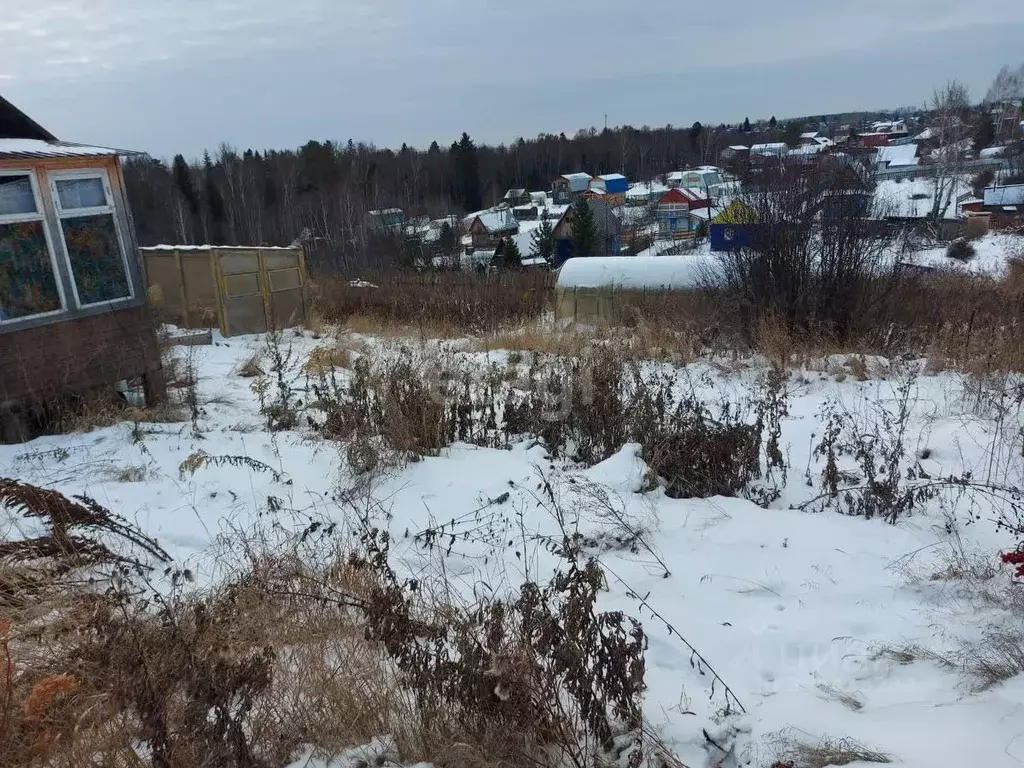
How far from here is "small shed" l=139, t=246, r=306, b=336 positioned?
14758 millimetres

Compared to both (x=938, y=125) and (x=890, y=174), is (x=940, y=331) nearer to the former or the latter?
(x=938, y=125)

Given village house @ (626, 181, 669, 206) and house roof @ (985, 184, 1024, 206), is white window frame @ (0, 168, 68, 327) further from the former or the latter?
village house @ (626, 181, 669, 206)

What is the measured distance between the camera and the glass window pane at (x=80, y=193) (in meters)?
7.00

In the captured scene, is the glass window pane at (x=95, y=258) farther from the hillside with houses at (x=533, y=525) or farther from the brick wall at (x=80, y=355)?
the brick wall at (x=80, y=355)

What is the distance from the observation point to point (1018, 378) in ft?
21.2

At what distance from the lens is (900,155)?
208ft

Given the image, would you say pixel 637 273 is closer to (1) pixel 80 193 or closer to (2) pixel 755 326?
(2) pixel 755 326

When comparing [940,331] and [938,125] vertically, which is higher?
[938,125]

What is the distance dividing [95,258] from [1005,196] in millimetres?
53667

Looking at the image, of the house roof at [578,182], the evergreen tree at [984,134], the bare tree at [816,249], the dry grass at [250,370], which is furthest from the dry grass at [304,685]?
the evergreen tree at [984,134]

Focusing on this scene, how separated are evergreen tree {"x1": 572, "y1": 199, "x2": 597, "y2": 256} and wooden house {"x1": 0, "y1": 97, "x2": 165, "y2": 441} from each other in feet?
107

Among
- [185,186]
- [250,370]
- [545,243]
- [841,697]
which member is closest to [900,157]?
[545,243]

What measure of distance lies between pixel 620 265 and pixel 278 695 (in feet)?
42.5

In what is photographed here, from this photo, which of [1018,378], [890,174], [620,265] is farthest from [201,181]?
[1018,378]
